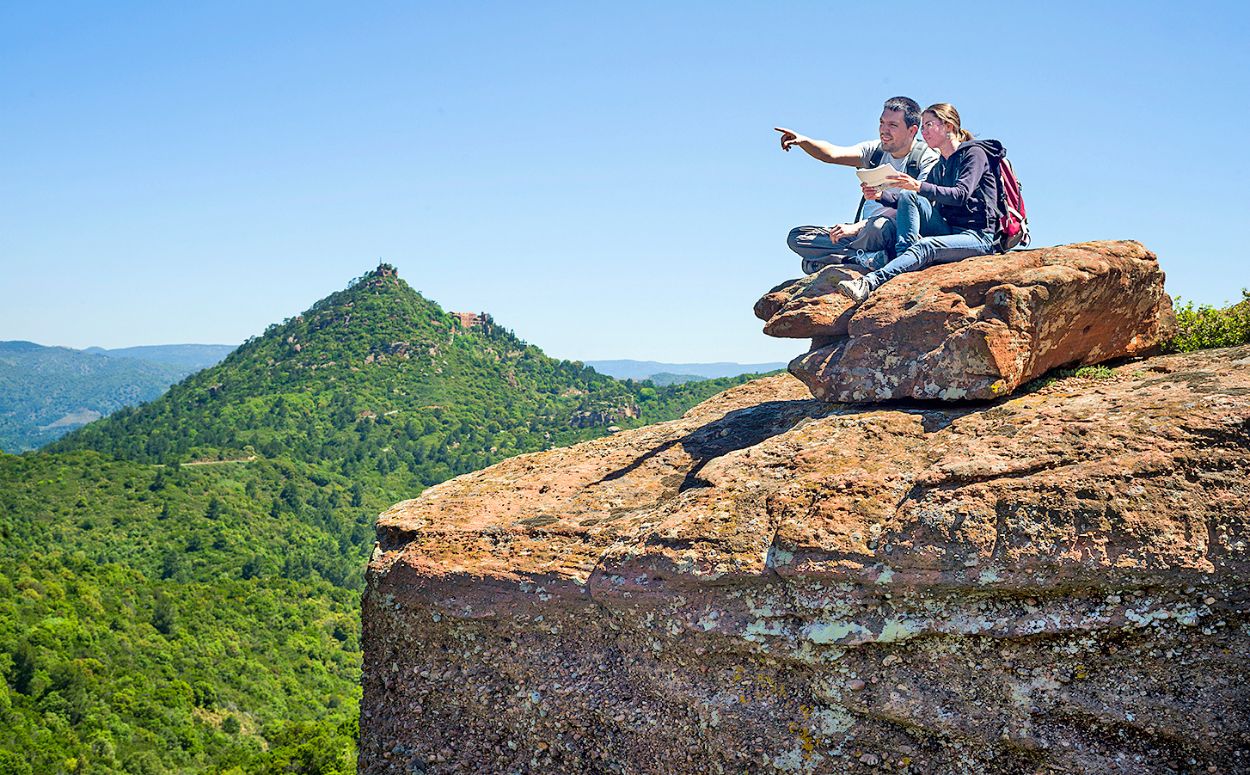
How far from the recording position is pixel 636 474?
8.85 metres

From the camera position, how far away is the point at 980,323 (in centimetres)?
770

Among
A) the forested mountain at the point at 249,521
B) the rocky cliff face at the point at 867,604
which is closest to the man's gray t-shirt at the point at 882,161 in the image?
the rocky cliff face at the point at 867,604

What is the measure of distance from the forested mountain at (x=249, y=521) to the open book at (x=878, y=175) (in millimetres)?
37929

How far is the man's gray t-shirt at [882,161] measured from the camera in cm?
914

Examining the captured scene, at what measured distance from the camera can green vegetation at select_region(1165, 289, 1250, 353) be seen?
8758mm

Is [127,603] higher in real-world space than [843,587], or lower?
lower

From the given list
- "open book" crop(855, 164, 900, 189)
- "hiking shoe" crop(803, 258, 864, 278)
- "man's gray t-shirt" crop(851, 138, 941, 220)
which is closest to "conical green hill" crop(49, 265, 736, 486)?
"hiking shoe" crop(803, 258, 864, 278)

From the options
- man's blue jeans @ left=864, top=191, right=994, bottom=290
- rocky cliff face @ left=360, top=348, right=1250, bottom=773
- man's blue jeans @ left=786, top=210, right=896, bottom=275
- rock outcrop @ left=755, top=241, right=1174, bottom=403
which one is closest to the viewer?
rocky cliff face @ left=360, top=348, right=1250, bottom=773

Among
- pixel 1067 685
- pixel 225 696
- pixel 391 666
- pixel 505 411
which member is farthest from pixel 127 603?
pixel 505 411

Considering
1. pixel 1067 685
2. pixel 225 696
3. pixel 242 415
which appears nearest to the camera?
pixel 1067 685

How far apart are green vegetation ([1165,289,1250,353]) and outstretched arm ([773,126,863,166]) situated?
11.4ft

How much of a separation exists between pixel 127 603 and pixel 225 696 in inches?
465

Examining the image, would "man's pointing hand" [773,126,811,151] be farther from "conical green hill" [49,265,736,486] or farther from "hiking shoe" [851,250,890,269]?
"conical green hill" [49,265,736,486]

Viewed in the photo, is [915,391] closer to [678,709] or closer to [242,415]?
[678,709]
